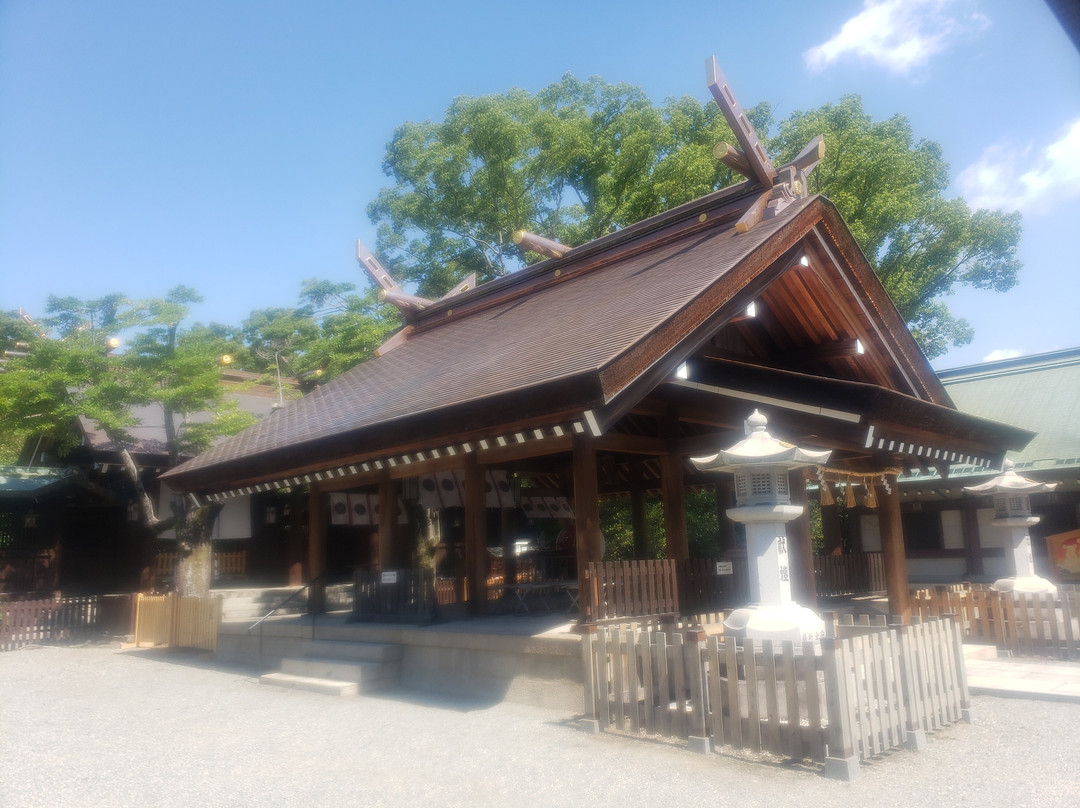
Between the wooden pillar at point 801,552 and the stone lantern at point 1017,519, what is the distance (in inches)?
167

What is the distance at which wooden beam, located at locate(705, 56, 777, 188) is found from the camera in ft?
30.9

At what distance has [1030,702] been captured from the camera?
24.5 ft

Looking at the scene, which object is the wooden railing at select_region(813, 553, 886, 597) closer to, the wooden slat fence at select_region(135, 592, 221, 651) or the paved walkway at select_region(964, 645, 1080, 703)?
the paved walkway at select_region(964, 645, 1080, 703)

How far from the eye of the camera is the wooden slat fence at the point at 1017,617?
31.8ft

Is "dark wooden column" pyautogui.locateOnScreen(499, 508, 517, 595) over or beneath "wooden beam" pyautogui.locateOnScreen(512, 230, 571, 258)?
beneath

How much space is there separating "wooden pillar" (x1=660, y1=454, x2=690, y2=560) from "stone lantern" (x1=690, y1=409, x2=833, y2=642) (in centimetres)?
288

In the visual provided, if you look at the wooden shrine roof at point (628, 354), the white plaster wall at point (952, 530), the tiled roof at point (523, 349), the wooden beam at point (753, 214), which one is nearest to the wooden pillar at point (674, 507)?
the wooden shrine roof at point (628, 354)

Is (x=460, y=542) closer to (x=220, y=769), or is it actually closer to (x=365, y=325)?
(x=365, y=325)

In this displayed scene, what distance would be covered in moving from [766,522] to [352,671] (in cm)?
521

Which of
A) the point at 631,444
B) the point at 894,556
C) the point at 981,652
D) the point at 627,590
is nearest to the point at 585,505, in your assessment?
the point at 627,590

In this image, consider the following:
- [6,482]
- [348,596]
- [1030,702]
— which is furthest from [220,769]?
[6,482]

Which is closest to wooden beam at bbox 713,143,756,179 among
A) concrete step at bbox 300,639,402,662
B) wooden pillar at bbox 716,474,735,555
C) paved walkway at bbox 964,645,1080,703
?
wooden pillar at bbox 716,474,735,555

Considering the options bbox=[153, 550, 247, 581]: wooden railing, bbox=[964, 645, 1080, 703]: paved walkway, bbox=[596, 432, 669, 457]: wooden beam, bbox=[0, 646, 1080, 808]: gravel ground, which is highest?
bbox=[596, 432, 669, 457]: wooden beam

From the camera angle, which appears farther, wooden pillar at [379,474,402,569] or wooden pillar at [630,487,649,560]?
wooden pillar at [630,487,649,560]
